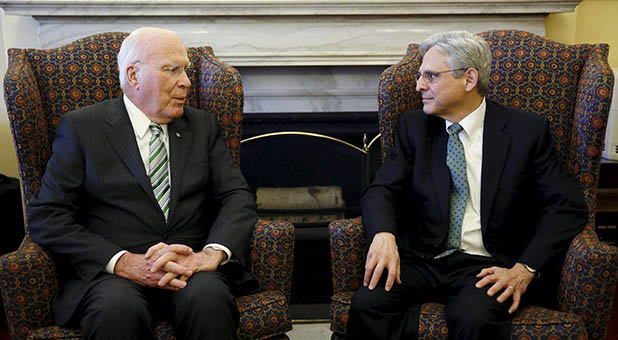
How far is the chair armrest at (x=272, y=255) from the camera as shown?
81.4 inches

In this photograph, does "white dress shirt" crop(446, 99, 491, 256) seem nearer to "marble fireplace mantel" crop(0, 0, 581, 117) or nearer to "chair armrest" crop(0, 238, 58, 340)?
"marble fireplace mantel" crop(0, 0, 581, 117)

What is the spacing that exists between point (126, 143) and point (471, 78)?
47.1 inches

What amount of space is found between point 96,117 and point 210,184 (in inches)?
17.8

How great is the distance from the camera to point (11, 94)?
2.09 m

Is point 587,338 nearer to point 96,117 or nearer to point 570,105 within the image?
point 570,105

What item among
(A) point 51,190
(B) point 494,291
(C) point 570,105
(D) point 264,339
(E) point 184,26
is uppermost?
(E) point 184,26

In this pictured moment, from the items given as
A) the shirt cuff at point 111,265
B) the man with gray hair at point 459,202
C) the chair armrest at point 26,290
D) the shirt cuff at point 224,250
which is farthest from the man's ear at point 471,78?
the chair armrest at point 26,290

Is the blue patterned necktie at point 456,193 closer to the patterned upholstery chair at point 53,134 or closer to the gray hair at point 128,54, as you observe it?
the patterned upholstery chair at point 53,134

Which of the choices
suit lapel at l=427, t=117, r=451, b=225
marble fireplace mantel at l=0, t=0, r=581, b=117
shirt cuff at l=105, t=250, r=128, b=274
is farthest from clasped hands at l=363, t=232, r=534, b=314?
marble fireplace mantel at l=0, t=0, r=581, b=117

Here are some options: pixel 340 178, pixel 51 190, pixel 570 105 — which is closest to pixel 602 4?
pixel 570 105

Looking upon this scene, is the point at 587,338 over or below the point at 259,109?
below

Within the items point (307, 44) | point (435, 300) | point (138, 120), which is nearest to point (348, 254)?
point (435, 300)

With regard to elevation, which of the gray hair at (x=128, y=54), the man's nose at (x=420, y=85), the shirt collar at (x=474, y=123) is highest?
the gray hair at (x=128, y=54)

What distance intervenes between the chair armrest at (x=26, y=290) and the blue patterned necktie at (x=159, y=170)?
41cm
